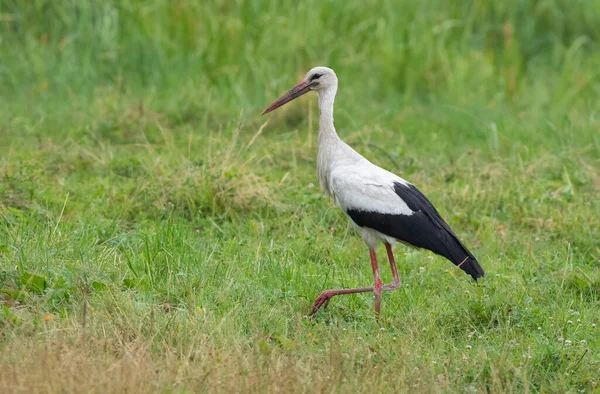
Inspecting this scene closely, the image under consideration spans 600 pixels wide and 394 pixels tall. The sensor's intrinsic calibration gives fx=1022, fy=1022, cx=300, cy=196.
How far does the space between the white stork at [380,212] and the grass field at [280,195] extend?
0.53 feet

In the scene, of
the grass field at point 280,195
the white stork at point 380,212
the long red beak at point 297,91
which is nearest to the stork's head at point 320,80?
the long red beak at point 297,91

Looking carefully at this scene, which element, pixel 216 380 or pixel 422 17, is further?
pixel 422 17

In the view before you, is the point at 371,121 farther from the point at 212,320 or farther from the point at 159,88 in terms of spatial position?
the point at 212,320

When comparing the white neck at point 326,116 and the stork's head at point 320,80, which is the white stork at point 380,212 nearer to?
the white neck at point 326,116

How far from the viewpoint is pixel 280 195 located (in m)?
6.48

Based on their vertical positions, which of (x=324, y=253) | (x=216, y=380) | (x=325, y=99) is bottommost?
(x=324, y=253)

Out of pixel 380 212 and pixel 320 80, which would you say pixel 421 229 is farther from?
pixel 320 80

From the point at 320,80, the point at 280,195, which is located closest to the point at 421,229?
the point at 320,80

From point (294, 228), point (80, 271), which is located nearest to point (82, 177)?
point (294, 228)

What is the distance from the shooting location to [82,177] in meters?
6.97

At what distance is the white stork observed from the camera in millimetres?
5195

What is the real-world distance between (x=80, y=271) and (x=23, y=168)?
1732 millimetres

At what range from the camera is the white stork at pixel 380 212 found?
5.20 metres

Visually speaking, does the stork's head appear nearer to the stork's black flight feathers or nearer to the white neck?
the white neck
